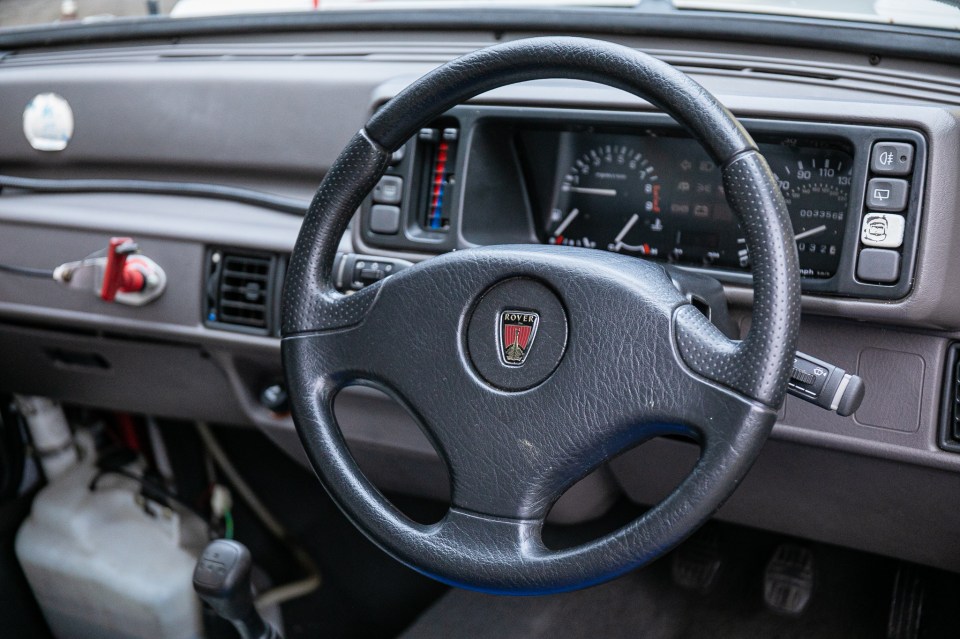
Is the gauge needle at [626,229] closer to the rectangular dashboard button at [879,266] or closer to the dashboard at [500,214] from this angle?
the dashboard at [500,214]

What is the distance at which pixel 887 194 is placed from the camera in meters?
1.01

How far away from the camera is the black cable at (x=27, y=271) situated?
1.49 metres

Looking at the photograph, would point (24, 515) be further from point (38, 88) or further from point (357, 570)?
point (38, 88)

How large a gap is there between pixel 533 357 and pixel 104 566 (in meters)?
1.19

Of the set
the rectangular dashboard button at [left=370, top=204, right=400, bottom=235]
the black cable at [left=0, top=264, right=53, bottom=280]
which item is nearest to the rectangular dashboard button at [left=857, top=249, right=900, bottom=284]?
the rectangular dashboard button at [left=370, top=204, right=400, bottom=235]

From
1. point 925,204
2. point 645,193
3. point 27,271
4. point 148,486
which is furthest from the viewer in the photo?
point 148,486

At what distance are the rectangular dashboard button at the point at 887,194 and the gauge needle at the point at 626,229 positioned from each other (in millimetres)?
300

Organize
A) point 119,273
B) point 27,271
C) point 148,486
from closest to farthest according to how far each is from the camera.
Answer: point 119,273 < point 27,271 < point 148,486

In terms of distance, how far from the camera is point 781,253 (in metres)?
0.76

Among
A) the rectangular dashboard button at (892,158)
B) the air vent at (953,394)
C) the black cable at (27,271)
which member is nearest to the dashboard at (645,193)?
the rectangular dashboard button at (892,158)

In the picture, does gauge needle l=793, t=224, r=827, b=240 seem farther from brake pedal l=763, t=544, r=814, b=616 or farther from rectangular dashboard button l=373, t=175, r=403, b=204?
brake pedal l=763, t=544, r=814, b=616

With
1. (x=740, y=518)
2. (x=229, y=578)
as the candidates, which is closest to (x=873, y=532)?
(x=740, y=518)

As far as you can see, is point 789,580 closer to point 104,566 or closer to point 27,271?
point 104,566

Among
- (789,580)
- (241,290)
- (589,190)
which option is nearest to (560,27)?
(589,190)
